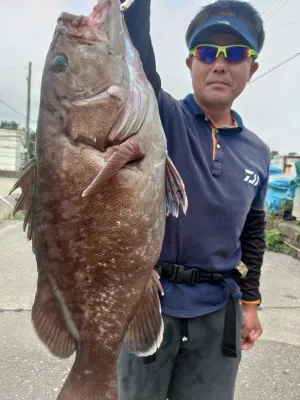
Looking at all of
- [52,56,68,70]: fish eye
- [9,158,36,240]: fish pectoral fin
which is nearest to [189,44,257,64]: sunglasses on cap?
[52,56,68,70]: fish eye

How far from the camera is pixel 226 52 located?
2.04 meters

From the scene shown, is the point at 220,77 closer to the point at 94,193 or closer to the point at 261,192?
the point at 261,192

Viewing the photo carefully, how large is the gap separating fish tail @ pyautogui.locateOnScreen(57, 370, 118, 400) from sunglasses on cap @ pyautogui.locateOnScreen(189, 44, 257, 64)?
5.52 ft

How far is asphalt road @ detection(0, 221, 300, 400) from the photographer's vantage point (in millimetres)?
3410

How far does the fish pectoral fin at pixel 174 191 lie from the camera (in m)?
1.62

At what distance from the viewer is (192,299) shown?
2.01 meters

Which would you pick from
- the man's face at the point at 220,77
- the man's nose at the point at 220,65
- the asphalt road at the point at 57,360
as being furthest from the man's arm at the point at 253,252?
the asphalt road at the point at 57,360

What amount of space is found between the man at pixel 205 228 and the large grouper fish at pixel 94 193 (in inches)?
13.9

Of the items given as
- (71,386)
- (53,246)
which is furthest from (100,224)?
(71,386)

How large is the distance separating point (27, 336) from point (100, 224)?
3153mm

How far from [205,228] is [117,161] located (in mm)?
759

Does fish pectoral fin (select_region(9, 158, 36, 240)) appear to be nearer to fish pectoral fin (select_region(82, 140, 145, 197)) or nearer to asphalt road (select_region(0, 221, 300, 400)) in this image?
fish pectoral fin (select_region(82, 140, 145, 197))

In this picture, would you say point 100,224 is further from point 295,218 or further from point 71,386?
point 295,218

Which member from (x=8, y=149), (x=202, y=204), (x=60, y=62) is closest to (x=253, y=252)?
(x=202, y=204)
